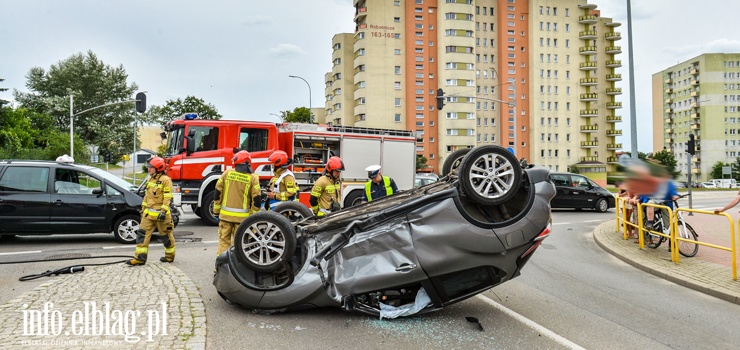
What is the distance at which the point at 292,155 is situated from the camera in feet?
48.6

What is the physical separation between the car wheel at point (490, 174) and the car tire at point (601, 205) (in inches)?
701

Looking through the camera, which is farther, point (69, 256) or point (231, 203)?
point (69, 256)

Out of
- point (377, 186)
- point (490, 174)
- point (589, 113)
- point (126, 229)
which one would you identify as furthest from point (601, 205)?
point (589, 113)

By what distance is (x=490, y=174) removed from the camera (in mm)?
5145

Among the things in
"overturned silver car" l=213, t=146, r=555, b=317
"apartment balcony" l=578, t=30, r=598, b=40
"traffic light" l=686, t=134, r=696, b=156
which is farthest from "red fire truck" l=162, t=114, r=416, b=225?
"apartment balcony" l=578, t=30, r=598, b=40

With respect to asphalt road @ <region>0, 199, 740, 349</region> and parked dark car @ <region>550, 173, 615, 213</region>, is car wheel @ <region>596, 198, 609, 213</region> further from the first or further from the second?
asphalt road @ <region>0, 199, 740, 349</region>

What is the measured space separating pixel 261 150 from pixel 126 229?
456 centimetres

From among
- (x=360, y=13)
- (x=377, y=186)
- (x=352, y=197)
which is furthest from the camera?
(x=360, y=13)

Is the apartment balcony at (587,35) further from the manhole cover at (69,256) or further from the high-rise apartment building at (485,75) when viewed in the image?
the manhole cover at (69,256)

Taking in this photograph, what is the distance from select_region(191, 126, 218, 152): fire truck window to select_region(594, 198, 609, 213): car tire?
1513cm

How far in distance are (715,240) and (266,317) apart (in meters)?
9.62

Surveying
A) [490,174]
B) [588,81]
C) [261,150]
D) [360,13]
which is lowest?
[490,174]

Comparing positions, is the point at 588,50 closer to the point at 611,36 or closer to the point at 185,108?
the point at 611,36

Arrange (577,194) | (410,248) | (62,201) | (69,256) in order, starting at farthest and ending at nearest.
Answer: (577,194) < (62,201) < (69,256) < (410,248)
